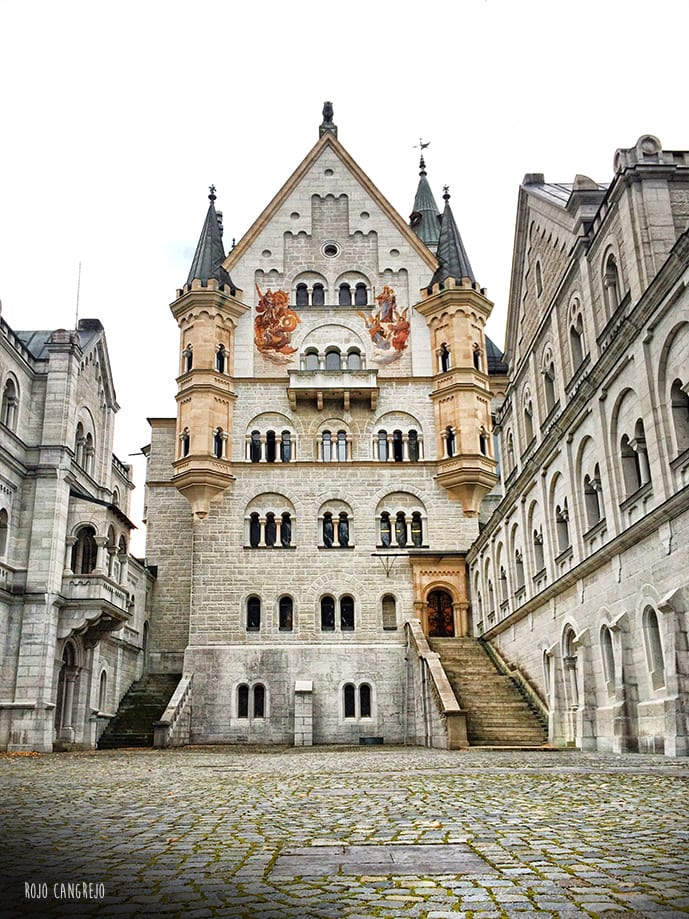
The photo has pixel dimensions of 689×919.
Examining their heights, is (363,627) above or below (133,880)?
above

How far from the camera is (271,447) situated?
4447 cm

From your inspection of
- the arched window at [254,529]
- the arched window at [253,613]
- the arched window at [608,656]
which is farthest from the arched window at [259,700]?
the arched window at [608,656]

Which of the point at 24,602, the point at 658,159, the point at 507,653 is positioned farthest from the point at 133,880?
the point at 507,653

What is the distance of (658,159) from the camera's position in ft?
72.8

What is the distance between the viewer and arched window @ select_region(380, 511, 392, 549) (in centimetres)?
4294

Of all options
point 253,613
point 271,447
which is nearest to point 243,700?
point 253,613

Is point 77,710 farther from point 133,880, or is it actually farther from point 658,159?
point 133,880

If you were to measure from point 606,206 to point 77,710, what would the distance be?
25.9 m

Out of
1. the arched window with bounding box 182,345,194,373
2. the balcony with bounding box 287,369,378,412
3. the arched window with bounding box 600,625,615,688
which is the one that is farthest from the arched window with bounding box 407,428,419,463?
the arched window with bounding box 600,625,615,688

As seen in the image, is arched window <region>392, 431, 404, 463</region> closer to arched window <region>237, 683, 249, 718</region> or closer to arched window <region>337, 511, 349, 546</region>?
arched window <region>337, 511, 349, 546</region>

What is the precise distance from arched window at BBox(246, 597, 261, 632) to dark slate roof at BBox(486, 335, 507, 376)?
20.9m

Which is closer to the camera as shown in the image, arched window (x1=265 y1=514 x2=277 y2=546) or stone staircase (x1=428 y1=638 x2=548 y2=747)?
stone staircase (x1=428 y1=638 x2=548 y2=747)

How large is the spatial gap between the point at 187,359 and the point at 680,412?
3076 centimetres

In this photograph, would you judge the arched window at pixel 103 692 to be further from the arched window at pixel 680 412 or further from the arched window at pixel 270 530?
the arched window at pixel 680 412
